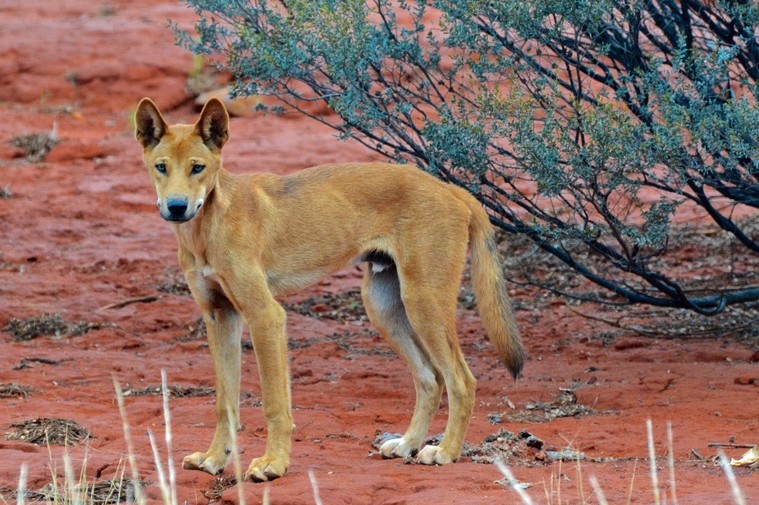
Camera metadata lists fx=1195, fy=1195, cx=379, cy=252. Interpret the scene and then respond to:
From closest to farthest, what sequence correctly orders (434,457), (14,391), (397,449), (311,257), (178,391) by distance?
1. (434,457)
2. (397,449)
3. (311,257)
4. (14,391)
5. (178,391)

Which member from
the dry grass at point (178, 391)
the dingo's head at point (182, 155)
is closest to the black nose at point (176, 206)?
the dingo's head at point (182, 155)

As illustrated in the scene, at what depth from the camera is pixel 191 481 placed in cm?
578

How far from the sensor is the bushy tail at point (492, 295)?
6258 millimetres

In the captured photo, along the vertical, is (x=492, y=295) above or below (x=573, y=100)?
below

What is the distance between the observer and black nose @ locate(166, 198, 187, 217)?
18.5 ft

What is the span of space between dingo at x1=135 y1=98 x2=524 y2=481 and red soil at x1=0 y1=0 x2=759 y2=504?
0.34m

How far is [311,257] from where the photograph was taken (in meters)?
6.38

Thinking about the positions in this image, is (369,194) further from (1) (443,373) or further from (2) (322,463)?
(2) (322,463)

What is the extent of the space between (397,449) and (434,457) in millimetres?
254

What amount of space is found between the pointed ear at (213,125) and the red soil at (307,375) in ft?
5.35

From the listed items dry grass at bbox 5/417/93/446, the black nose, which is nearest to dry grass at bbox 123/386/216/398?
dry grass at bbox 5/417/93/446

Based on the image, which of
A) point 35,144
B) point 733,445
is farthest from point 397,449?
point 35,144

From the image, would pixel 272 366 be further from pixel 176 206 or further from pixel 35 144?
pixel 35 144

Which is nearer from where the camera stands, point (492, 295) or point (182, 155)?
point (182, 155)
